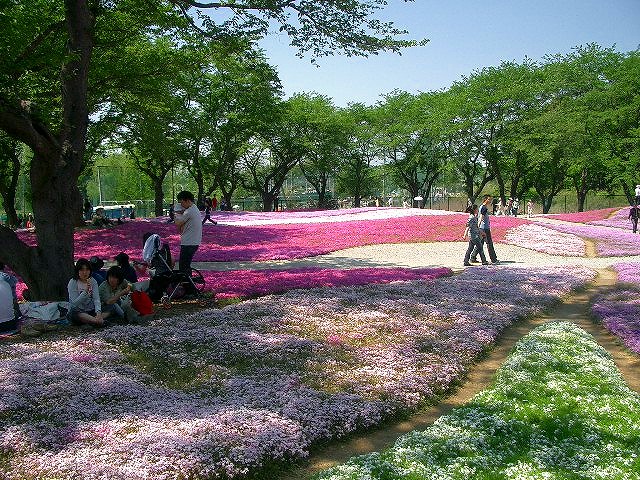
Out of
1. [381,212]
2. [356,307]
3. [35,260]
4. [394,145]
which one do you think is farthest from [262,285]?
[394,145]

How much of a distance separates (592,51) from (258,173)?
42490mm

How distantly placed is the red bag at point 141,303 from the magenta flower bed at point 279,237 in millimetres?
11615

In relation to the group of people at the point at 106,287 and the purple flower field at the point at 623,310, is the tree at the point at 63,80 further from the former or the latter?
the purple flower field at the point at 623,310

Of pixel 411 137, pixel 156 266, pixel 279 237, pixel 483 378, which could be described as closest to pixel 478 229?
pixel 156 266

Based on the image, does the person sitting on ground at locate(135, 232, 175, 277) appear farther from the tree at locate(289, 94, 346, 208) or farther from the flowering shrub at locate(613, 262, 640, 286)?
the tree at locate(289, 94, 346, 208)

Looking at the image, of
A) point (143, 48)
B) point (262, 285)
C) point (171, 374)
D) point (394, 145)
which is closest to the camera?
point (171, 374)

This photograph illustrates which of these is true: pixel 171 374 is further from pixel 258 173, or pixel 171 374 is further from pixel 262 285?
pixel 258 173

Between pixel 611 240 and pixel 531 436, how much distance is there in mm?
25932

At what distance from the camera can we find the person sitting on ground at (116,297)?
439 inches

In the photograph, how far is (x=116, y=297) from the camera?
11.2 m

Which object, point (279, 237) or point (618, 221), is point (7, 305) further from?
point (618, 221)

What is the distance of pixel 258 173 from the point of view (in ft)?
242

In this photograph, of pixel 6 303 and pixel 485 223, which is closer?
pixel 6 303

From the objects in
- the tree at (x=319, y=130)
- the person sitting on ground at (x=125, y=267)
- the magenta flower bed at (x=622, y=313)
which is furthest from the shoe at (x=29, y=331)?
the tree at (x=319, y=130)
